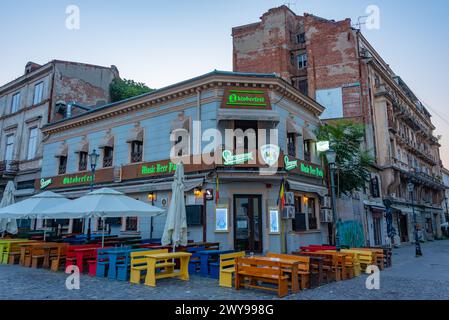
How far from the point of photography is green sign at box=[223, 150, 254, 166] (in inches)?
565

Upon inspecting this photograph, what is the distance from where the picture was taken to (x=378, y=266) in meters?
11.6

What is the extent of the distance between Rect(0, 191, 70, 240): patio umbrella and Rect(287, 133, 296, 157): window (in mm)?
10899

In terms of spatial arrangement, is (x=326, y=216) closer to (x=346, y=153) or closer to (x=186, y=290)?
(x=346, y=153)

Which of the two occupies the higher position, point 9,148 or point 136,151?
point 9,148

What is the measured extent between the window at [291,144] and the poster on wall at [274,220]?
3.47 metres

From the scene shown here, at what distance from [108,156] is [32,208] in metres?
7.16

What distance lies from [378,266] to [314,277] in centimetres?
467

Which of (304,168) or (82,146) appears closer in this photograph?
(304,168)

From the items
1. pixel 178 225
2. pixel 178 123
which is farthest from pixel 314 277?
pixel 178 123

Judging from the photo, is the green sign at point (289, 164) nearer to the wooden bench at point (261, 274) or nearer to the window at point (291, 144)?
the window at point (291, 144)

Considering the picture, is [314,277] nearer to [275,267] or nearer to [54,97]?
[275,267]

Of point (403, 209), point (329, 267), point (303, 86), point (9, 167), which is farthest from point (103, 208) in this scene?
point (403, 209)

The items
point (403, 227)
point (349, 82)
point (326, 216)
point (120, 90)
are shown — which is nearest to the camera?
point (326, 216)

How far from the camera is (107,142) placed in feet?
62.9
